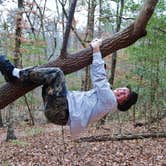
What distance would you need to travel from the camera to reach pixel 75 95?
4691mm

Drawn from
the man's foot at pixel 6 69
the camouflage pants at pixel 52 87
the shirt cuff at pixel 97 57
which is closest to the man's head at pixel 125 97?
the shirt cuff at pixel 97 57

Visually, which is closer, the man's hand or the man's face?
the man's hand

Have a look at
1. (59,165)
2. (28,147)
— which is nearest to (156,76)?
(28,147)

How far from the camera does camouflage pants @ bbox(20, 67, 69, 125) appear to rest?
4.53m

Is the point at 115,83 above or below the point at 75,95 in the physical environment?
below

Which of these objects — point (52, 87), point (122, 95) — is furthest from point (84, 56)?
point (122, 95)

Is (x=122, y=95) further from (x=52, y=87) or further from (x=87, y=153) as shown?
(x=87, y=153)

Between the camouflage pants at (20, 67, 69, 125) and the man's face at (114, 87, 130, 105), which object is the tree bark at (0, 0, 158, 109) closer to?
the camouflage pants at (20, 67, 69, 125)

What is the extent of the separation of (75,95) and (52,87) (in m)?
0.34

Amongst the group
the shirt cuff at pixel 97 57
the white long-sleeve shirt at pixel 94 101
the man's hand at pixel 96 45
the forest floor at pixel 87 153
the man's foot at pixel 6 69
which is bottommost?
the forest floor at pixel 87 153

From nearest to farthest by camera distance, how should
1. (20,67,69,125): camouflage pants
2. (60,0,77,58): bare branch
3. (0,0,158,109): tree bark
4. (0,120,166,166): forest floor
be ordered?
(60,0,77,58): bare branch, (20,67,69,125): camouflage pants, (0,0,158,109): tree bark, (0,120,166,166): forest floor

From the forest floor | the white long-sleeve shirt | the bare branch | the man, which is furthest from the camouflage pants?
the forest floor

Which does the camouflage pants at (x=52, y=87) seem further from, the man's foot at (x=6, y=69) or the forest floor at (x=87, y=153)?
the forest floor at (x=87, y=153)

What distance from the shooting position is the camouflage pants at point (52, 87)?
4527 mm
